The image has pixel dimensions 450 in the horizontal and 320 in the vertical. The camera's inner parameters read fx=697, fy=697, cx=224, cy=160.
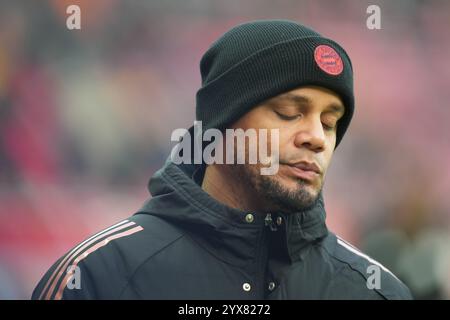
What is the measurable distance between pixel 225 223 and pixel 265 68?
13.6 inches

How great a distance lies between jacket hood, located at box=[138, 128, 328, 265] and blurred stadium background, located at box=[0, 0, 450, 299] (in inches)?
75.6

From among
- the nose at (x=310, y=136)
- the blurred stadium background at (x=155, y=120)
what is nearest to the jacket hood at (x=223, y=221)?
the nose at (x=310, y=136)

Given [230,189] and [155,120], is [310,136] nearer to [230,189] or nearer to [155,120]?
[230,189]

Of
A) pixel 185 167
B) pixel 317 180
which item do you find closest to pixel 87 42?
pixel 185 167

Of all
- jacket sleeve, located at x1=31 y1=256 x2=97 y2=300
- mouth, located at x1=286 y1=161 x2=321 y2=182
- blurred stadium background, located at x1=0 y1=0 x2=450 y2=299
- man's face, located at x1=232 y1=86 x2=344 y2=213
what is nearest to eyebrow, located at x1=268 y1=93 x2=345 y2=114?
man's face, located at x1=232 y1=86 x2=344 y2=213

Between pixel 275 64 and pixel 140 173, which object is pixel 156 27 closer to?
pixel 140 173

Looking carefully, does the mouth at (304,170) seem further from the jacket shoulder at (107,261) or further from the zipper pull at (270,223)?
the jacket shoulder at (107,261)

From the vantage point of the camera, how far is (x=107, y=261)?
1.31 m

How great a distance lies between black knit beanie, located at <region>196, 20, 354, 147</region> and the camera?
56.2 inches

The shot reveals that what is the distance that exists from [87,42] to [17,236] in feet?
3.48

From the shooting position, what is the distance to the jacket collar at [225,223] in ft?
4.36

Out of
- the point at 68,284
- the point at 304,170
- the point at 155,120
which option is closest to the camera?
the point at 68,284

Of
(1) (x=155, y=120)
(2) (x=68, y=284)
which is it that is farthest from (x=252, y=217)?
(1) (x=155, y=120)

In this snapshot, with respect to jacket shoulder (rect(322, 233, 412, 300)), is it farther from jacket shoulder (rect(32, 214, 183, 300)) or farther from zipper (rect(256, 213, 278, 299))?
jacket shoulder (rect(32, 214, 183, 300))
